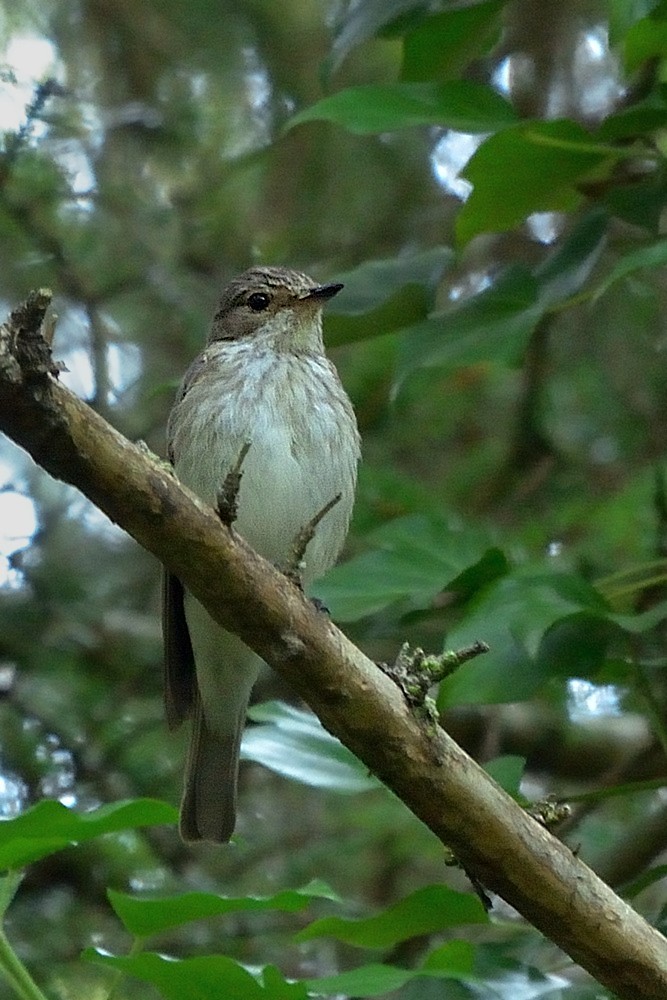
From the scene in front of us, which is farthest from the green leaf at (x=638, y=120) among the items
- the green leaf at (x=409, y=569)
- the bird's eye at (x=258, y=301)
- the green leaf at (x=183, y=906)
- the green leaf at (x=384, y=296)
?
the green leaf at (x=183, y=906)

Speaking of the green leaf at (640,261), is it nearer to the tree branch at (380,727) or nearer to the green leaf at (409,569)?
the green leaf at (409,569)

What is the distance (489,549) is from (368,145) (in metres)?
2.95

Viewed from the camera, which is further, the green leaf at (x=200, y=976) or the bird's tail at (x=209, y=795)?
the bird's tail at (x=209, y=795)

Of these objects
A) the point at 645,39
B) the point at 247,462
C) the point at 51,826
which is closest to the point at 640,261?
the point at 645,39

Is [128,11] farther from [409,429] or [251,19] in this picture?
[409,429]

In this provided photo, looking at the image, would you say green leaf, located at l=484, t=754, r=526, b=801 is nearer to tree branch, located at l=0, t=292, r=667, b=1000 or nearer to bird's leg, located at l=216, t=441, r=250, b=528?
tree branch, located at l=0, t=292, r=667, b=1000

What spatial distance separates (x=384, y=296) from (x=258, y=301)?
2.09 feet

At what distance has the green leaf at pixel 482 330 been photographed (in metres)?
3.51

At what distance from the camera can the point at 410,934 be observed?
2998mm

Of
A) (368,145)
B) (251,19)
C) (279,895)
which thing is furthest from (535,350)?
(279,895)

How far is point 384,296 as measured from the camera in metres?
3.78

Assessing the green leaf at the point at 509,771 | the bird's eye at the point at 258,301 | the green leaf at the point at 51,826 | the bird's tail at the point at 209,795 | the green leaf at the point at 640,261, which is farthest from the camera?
the bird's eye at the point at 258,301

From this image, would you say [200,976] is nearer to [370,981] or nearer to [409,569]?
[370,981]

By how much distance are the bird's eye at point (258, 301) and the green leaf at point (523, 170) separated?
2.90 feet
